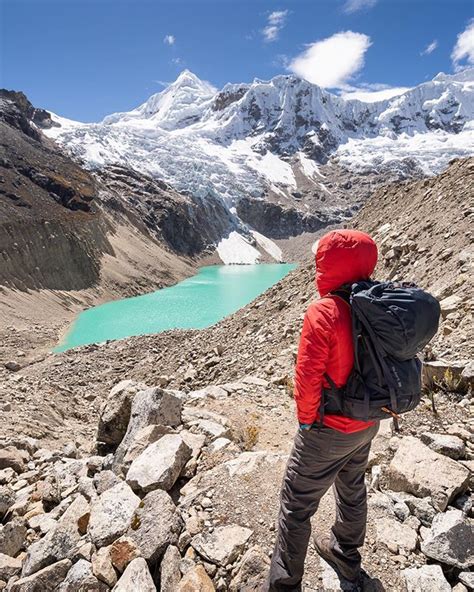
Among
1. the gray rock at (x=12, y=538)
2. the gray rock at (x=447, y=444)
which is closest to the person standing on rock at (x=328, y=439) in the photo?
the gray rock at (x=447, y=444)

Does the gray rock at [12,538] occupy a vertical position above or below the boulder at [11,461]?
above

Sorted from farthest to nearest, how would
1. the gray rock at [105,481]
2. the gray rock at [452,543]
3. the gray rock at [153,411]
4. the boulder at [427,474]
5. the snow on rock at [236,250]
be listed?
the snow on rock at [236,250] < the gray rock at [153,411] < the gray rock at [105,481] < the boulder at [427,474] < the gray rock at [452,543]

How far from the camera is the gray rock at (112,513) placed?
13.9 ft

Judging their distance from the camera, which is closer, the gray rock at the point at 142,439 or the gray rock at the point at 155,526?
the gray rock at the point at 155,526

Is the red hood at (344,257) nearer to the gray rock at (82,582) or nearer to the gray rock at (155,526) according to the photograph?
the gray rock at (155,526)

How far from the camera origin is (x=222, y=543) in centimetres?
393

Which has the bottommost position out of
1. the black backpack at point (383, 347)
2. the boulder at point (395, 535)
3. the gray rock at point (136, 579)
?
the boulder at point (395, 535)

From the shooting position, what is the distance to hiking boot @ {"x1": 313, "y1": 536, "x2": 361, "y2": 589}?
3582 mm

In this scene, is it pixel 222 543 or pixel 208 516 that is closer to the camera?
pixel 222 543

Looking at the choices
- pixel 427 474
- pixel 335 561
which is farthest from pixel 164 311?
pixel 335 561

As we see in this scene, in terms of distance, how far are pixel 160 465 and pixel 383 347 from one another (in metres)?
3.16

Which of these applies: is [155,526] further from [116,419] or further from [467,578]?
[116,419]

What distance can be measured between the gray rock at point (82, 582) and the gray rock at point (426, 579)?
2558mm

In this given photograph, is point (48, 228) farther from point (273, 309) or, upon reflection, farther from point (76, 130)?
point (76, 130)
